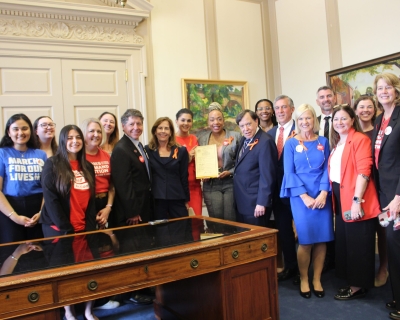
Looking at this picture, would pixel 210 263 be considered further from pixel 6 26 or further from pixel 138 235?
pixel 6 26

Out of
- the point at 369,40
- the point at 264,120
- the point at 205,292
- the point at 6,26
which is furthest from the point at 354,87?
the point at 6,26

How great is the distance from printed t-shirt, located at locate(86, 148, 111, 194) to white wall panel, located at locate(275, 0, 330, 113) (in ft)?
12.1

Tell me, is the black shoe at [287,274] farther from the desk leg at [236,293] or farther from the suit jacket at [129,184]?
Answer: the suit jacket at [129,184]

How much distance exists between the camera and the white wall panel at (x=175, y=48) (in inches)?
214

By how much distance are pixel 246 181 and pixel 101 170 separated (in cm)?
126

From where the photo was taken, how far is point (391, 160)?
2.64m

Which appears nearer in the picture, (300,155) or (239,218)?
(300,155)

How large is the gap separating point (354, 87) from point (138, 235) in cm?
392

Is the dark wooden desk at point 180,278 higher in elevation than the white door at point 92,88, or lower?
lower

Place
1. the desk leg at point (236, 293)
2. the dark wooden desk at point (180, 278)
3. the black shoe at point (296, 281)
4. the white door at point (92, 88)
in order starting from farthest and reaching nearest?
the white door at point (92, 88)
the black shoe at point (296, 281)
the desk leg at point (236, 293)
the dark wooden desk at point (180, 278)

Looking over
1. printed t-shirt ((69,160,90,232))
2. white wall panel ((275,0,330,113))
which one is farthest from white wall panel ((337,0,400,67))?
printed t-shirt ((69,160,90,232))

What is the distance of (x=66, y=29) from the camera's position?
4.78 metres

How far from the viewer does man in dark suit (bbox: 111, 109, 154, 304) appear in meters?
3.07

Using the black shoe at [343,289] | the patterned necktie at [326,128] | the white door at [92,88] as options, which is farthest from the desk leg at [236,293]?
the white door at [92,88]
